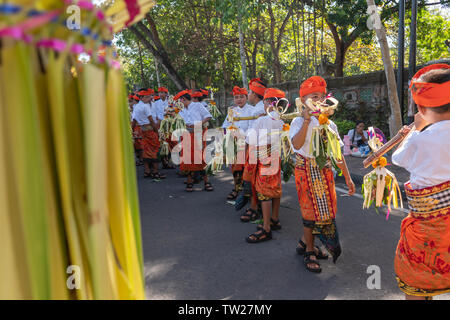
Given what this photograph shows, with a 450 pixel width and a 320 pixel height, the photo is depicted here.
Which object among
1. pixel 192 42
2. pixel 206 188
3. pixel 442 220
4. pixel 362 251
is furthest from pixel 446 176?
pixel 192 42

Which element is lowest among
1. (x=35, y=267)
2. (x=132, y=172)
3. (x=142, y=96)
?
(x=35, y=267)

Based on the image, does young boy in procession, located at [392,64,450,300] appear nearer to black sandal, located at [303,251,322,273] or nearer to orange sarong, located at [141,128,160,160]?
black sandal, located at [303,251,322,273]

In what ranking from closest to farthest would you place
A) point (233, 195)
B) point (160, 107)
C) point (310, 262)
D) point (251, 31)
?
point (310, 262)
point (233, 195)
point (160, 107)
point (251, 31)

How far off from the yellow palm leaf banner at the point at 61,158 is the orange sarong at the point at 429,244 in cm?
185

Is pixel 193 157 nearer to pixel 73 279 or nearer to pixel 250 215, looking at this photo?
pixel 250 215

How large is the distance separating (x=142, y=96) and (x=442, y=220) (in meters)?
7.05

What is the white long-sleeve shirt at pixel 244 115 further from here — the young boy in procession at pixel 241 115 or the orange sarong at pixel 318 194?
the orange sarong at pixel 318 194

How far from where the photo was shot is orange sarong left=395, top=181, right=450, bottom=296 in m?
1.97

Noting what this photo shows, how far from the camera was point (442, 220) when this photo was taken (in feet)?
6.46

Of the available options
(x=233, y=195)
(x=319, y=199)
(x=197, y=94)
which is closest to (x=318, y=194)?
(x=319, y=199)

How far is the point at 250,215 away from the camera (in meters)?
4.80

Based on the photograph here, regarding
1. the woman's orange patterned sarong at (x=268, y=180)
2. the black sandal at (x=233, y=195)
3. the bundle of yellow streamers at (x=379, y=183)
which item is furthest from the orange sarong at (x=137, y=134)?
the bundle of yellow streamers at (x=379, y=183)

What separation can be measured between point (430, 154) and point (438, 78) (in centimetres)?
42
